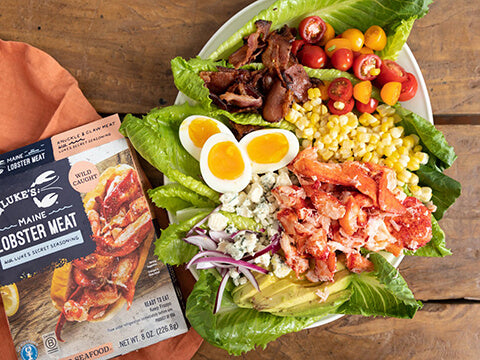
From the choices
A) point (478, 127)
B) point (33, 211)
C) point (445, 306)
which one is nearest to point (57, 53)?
point (33, 211)

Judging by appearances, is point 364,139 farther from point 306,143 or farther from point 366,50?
point 366,50

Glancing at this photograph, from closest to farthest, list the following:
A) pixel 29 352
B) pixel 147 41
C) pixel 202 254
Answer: pixel 202 254, pixel 29 352, pixel 147 41

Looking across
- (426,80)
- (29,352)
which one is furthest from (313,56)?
(29,352)

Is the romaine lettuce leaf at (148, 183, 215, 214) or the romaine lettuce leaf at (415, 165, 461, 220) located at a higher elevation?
the romaine lettuce leaf at (148, 183, 215, 214)

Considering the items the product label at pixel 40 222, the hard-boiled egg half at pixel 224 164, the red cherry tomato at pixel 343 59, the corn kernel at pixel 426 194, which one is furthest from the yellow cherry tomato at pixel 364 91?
the product label at pixel 40 222

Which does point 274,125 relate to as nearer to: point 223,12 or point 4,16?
point 223,12

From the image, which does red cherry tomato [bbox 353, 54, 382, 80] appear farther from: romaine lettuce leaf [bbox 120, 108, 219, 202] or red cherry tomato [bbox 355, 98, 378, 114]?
romaine lettuce leaf [bbox 120, 108, 219, 202]

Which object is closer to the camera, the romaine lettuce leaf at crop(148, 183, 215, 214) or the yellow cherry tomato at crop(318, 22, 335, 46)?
the romaine lettuce leaf at crop(148, 183, 215, 214)

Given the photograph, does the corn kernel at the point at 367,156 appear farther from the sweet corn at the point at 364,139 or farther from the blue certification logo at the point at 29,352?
the blue certification logo at the point at 29,352

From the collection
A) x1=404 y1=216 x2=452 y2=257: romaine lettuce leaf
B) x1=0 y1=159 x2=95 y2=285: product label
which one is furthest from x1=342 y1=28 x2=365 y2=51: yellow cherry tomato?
x1=0 y1=159 x2=95 y2=285: product label
